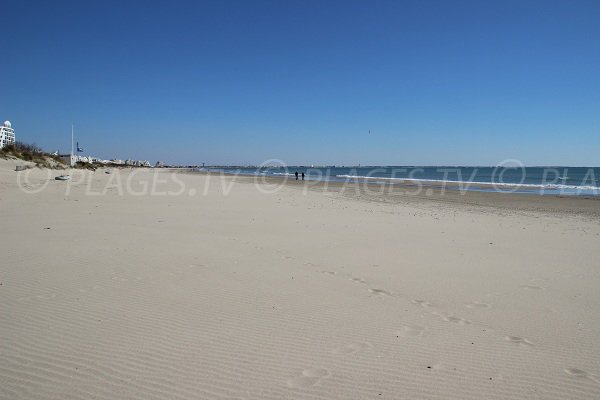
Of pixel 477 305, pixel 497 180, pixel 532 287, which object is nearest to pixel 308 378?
pixel 477 305

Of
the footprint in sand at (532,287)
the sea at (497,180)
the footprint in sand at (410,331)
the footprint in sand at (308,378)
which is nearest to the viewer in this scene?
the footprint in sand at (308,378)

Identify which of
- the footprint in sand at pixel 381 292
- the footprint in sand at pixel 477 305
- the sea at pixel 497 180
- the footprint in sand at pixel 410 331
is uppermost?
the sea at pixel 497 180

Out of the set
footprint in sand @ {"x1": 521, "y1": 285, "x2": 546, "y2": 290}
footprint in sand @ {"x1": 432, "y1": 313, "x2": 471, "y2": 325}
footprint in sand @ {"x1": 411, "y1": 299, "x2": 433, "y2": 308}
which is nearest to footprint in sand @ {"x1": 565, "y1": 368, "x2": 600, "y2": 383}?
footprint in sand @ {"x1": 432, "y1": 313, "x2": 471, "y2": 325}

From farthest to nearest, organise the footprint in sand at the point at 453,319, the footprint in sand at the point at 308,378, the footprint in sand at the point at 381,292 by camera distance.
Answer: the footprint in sand at the point at 381,292 → the footprint in sand at the point at 453,319 → the footprint in sand at the point at 308,378

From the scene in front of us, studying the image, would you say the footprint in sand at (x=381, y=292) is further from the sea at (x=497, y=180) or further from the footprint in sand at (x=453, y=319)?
the sea at (x=497, y=180)

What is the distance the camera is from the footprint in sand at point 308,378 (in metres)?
2.79

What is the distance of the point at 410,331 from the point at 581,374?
1390 millimetres

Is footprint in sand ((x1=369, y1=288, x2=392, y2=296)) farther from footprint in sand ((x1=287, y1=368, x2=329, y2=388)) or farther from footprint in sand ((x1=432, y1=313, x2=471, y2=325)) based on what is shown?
footprint in sand ((x1=287, y1=368, x2=329, y2=388))

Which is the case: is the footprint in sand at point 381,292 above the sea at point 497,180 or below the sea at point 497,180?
below

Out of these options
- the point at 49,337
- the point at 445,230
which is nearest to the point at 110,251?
the point at 49,337

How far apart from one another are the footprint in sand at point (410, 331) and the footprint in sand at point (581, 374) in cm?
119

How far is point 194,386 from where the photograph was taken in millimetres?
2746

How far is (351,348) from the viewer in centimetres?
330

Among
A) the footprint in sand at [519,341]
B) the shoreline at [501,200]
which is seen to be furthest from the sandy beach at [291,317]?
the shoreline at [501,200]
